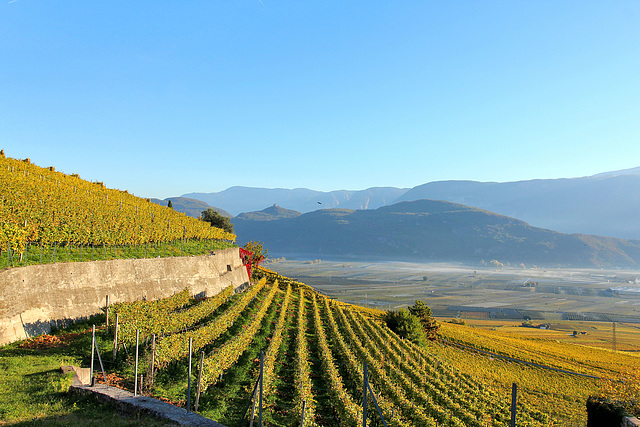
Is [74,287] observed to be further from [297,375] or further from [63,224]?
[297,375]

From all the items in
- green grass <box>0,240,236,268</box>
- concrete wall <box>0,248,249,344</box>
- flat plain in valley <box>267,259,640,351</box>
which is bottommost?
flat plain in valley <box>267,259,640,351</box>

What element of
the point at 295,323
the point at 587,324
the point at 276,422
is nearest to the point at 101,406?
the point at 276,422

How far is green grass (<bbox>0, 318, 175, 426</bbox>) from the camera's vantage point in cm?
796

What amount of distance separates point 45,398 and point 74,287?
12.2 m

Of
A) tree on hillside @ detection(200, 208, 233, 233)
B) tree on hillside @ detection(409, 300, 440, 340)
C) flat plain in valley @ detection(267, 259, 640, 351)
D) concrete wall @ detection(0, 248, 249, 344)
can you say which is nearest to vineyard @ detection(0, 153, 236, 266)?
concrete wall @ detection(0, 248, 249, 344)

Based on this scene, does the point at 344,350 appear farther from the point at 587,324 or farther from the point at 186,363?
the point at 587,324

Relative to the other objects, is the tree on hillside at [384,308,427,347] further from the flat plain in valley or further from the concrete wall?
the flat plain in valley

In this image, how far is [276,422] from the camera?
1274 cm

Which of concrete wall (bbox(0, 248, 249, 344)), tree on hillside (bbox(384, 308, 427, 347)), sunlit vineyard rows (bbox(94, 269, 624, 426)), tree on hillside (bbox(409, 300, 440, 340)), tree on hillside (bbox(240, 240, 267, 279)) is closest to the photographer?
sunlit vineyard rows (bbox(94, 269, 624, 426))

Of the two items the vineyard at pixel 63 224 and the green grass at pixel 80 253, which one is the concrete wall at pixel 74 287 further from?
the vineyard at pixel 63 224

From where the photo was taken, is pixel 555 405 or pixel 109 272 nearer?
pixel 109 272

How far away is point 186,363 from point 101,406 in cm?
616

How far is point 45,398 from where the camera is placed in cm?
893

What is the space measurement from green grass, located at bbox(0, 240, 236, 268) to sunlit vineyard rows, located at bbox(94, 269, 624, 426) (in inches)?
234
